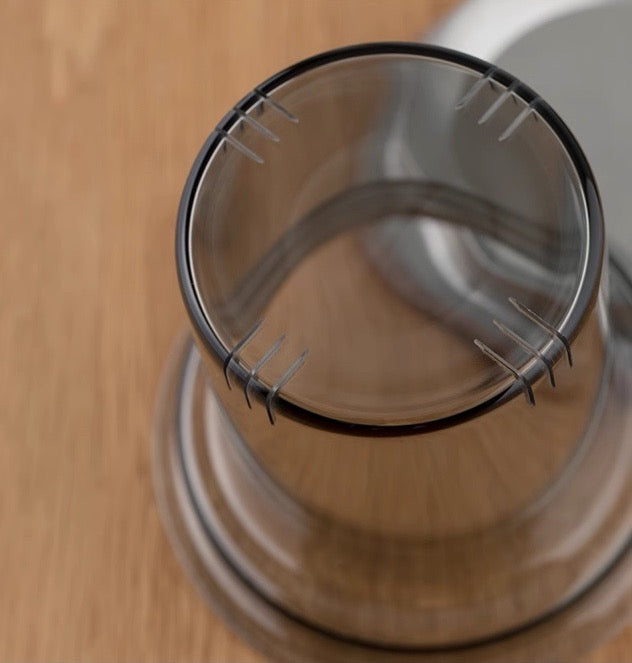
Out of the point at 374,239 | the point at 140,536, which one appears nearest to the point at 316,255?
the point at 374,239

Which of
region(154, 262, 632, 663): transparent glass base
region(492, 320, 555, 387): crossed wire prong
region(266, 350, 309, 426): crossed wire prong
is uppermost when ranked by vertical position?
region(492, 320, 555, 387): crossed wire prong

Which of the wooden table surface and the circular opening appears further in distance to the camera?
the wooden table surface

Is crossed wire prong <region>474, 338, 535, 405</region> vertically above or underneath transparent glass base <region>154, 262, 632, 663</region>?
above

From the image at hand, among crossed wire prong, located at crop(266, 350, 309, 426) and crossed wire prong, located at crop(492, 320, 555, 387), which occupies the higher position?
crossed wire prong, located at crop(492, 320, 555, 387)

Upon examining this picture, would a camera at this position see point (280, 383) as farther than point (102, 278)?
No

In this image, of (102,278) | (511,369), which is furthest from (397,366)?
(102,278)

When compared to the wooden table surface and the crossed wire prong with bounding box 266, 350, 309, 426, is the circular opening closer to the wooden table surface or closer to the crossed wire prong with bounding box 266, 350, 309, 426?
the crossed wire prong with bounding box 266, 350, 309, 426

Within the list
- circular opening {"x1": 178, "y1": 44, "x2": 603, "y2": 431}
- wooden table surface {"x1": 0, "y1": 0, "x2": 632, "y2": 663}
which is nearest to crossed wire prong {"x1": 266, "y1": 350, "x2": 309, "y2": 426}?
circular opening {"x1": 178, "y1": 44, "x2": 603, "y2": 431}

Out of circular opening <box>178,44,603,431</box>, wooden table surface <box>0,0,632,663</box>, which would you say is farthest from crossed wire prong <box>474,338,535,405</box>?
wooden table surface <box>0,0,632,663</box>

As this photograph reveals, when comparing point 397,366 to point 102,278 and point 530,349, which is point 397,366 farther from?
point 102,278
